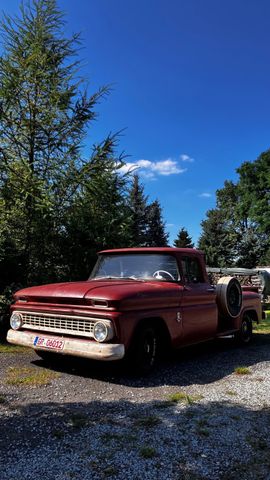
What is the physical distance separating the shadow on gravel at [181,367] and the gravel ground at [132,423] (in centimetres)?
2

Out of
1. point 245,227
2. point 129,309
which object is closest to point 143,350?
point 129,309

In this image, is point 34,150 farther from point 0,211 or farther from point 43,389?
point 43,389

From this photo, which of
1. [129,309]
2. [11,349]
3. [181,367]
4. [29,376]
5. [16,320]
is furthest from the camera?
[11,349]

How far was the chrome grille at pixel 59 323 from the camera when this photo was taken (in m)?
5.13

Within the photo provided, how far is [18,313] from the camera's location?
19.6 feet

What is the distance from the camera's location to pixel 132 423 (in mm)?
3744

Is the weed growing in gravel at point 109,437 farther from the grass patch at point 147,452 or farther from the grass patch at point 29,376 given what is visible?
the grass patch at point 29,376

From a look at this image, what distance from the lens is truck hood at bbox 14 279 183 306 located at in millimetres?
5125

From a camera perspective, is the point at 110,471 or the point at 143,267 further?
the point at 143,267

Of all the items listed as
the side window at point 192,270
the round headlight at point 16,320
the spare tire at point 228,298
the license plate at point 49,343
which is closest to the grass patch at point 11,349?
the round headlight at point 16,320

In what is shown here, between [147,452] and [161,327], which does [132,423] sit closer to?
[147,452]

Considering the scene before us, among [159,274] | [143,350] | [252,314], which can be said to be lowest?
[143,350]

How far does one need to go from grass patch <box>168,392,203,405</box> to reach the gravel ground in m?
0.01

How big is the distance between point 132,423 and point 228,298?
414 cm
